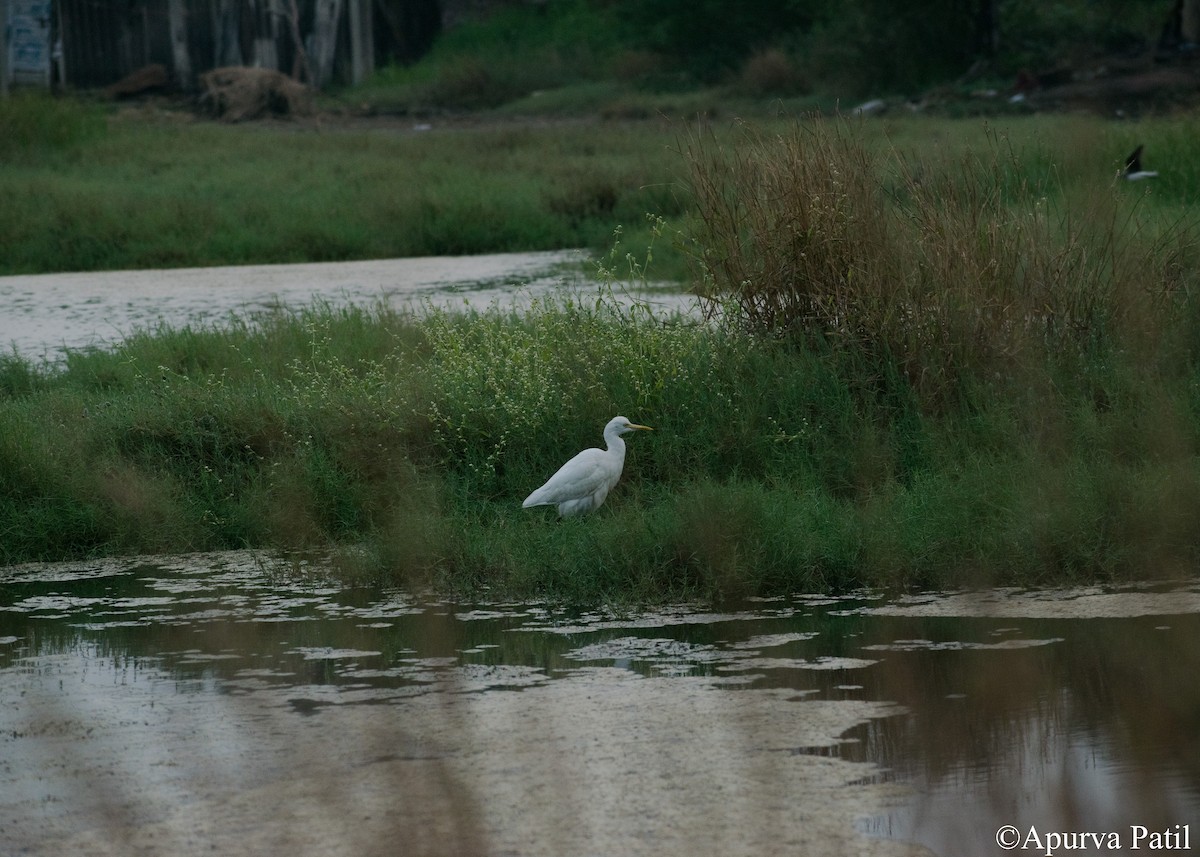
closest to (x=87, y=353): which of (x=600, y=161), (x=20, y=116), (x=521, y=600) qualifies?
(x=521, y=600)

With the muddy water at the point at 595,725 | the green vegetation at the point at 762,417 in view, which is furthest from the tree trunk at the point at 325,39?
the muddy water at the point at 595,725

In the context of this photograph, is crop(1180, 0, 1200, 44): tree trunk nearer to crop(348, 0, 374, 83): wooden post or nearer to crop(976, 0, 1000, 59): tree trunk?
crop(976, 0, 1000, 59): tree trunk

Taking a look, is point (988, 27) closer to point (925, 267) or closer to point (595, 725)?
point (925, 267)

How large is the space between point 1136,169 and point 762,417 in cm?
645

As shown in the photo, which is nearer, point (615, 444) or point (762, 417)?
point (615, 444)

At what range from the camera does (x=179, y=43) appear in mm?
24719

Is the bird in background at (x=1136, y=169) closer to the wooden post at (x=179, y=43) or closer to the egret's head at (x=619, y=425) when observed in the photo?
the egret's head at (x=619, y=425)

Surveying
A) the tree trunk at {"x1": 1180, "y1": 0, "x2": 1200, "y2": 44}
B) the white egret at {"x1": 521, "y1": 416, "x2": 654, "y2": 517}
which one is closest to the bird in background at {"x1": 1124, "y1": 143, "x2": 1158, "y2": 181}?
the white egret at {"x1": 521, "y1": 416, "x2": 654, "y2": 517}

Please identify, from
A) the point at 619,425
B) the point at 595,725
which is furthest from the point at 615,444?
the point at 595,725

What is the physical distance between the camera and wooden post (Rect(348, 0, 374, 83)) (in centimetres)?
2727

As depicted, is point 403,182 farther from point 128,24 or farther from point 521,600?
point 128,24

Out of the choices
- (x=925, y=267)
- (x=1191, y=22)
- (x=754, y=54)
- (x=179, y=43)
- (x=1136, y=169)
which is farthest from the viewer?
(x=754, y=54)

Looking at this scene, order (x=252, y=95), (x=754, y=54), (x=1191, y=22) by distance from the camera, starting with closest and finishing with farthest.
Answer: (x=1191, y=22)
(x=252, y=95)
(x=754, y=54)

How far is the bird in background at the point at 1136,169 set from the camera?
11.2 m
